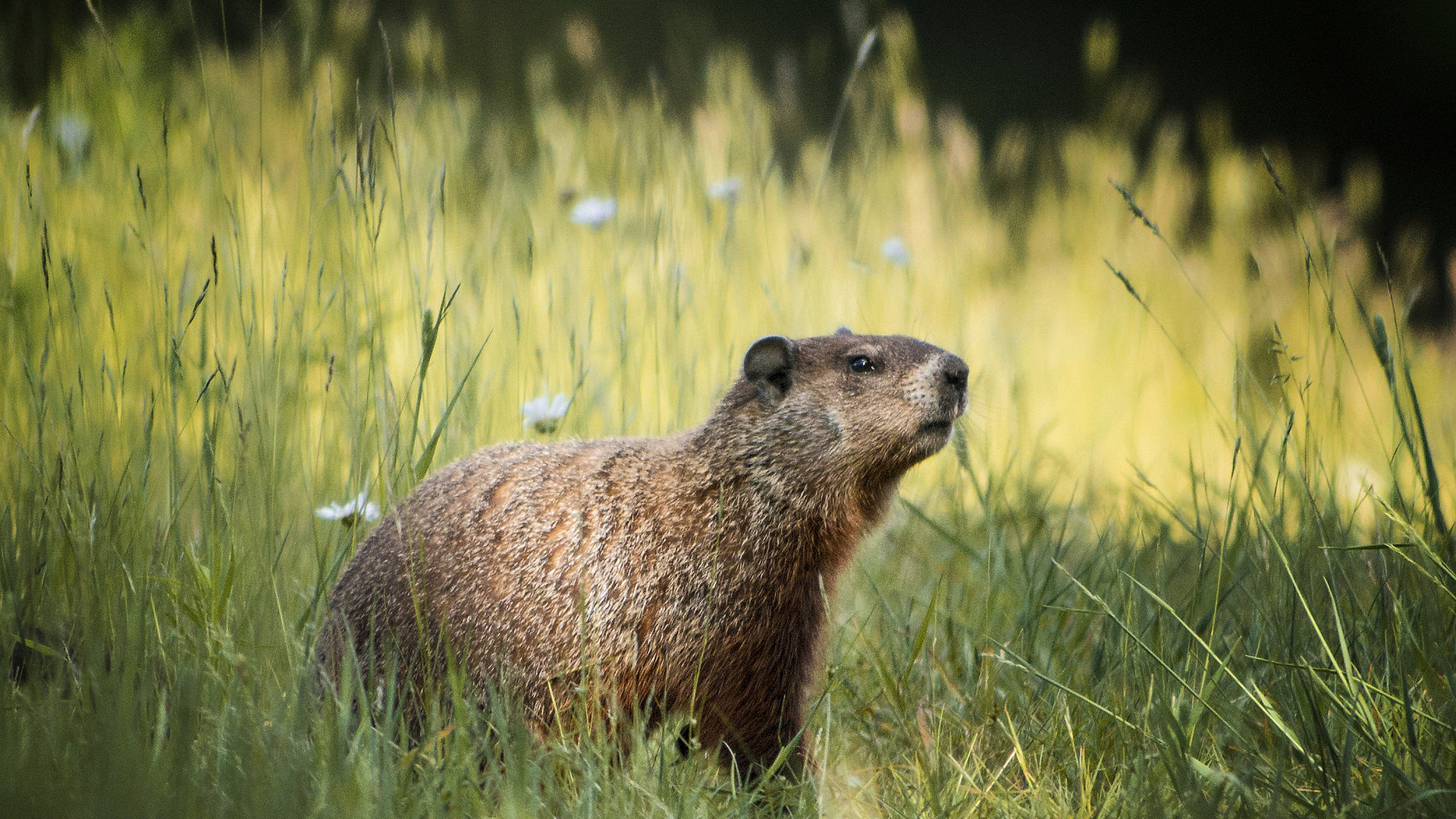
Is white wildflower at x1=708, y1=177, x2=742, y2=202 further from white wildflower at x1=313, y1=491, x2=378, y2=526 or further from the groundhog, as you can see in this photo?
white wildflower at x1=313, y1=491, x2=378, y2=526

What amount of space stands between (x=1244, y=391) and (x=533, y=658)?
2.25 m

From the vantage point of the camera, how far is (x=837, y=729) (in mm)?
2520

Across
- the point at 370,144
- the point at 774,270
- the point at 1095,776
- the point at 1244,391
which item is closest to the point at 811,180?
the point at 774,270

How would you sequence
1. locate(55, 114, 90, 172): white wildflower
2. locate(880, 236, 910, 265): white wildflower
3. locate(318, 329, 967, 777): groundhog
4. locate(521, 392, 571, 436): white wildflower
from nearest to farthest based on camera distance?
A: locate(318, 329, 967, 777): groundhog → locate(55, 114, 90, 172): white wildflower → locate(521, 392, 571, 436): white wildflower → locate(880, 236, 910, 265): white wildflower

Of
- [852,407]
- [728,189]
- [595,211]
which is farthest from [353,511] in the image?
[728,189]

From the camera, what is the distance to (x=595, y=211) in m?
4.10

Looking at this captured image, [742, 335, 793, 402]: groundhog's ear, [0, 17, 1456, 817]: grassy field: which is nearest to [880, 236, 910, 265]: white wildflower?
[0, 17, 1456, 817]: grassy field

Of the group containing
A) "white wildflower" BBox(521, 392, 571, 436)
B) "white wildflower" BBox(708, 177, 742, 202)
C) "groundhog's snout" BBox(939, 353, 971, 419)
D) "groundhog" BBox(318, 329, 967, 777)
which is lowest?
"groundhog" BBox(318, 329, 967, 777)

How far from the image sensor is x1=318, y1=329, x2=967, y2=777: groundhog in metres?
2.33

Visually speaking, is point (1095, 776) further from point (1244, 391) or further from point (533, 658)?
point (1244, 391)

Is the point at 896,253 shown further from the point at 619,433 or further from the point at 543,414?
the point at 543,414

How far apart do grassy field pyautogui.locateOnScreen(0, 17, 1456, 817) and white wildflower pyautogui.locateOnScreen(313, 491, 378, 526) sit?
0.04m

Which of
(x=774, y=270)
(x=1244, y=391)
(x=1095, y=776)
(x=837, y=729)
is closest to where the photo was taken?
(x=1095, y=776)

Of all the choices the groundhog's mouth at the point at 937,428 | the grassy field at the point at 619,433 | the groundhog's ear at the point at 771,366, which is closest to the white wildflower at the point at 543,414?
the grassy field at the point at 619,433
